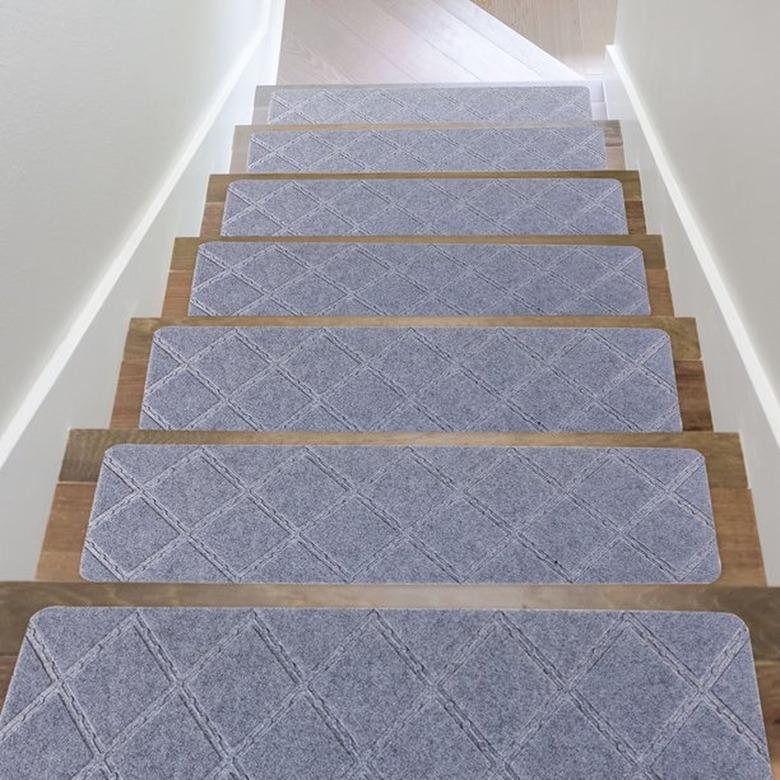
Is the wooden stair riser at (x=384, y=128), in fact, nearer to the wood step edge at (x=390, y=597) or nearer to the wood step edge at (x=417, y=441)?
the wood step edge at (x=417, y=441)

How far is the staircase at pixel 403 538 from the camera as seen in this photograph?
111cm

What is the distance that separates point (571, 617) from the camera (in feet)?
3.96

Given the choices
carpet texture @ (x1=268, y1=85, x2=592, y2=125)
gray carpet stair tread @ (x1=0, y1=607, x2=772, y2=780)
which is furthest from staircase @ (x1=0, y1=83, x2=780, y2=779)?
carpet texture @ (x1=268, y1=85, x2=592, y2=125)

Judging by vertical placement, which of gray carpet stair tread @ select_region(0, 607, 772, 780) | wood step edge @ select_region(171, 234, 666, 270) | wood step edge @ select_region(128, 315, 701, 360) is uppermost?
wood step edge @ select_region(171, 234, 666, 270)

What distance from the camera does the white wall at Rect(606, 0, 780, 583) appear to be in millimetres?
1470

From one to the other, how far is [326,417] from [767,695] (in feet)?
2.71

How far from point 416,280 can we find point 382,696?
1095mm

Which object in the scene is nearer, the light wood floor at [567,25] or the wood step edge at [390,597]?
the wood step edge at [390,597]

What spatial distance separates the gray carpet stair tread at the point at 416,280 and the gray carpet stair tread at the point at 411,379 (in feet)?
0.66

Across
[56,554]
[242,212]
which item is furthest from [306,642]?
[242,212]

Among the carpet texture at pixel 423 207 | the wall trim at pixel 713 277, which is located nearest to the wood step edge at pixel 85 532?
the wall trim at pixel 713 277

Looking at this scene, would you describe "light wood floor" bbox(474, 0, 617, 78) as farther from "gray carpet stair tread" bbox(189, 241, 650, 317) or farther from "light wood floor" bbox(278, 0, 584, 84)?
"gray carpet stair tread" bbox(189, 241, 650, 317)

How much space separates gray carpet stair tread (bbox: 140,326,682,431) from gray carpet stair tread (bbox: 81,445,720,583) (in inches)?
6.4

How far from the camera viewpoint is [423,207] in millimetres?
2408
